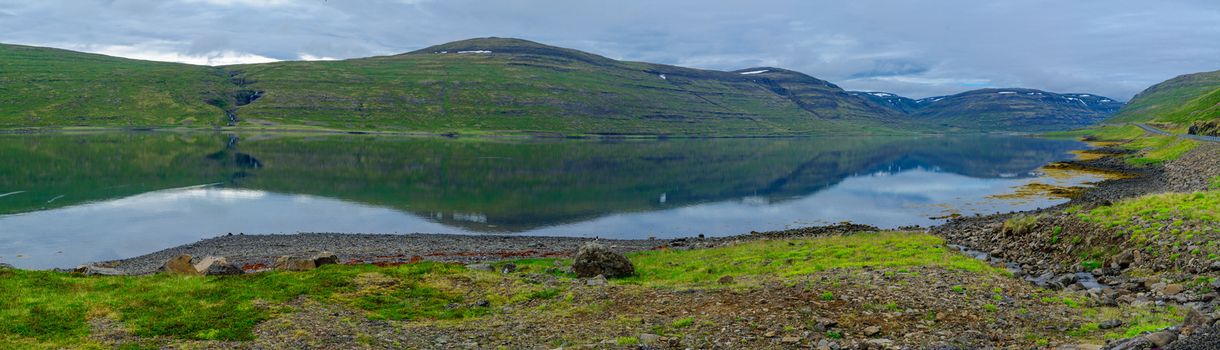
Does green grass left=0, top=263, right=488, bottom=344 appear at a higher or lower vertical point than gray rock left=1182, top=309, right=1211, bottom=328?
lower

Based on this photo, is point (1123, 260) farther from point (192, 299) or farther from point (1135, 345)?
point (192, 299)

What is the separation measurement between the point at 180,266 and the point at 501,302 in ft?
52.7

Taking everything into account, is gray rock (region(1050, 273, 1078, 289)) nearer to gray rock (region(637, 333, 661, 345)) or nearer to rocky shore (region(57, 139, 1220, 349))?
rocky shore (region(57, 139, 1220, 349))

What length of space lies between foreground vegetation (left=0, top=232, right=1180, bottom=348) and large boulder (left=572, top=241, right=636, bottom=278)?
1655 millimetres

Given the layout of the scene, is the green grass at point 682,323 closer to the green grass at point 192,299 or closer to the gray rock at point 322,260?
the green grass at point 192,299

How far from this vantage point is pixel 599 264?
32.3 meters

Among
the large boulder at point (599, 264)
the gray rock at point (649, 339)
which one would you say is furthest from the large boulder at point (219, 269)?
the gray rock at point (649, 339)

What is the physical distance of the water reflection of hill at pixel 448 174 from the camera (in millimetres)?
79375

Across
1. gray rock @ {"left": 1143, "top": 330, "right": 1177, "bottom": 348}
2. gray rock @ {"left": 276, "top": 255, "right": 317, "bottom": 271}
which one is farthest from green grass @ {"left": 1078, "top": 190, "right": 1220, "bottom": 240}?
gray rock @ {"left": 276, "top": 255, "right": 317, "bottom": 271}

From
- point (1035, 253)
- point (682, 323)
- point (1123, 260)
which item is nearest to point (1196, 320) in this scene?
point (682, 323)

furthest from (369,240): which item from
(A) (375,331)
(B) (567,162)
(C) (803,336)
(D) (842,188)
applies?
(B) (567,162)

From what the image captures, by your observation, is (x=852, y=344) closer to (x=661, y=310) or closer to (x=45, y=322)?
(x=661, y=310)

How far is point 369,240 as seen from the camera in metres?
54.5

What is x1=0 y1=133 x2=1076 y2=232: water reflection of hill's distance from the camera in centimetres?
7938
